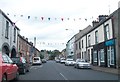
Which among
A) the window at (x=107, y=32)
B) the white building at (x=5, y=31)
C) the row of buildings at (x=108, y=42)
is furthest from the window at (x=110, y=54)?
the white building at (x=5, y=31)

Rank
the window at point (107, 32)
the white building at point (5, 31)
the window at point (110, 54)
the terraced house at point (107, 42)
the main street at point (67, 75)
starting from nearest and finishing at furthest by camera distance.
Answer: the main street at point (67, 75) → the terraced house at point (107, 42) → the white building at point (5, 31) → the window at point (110, 54) → the window at point (107, 32)

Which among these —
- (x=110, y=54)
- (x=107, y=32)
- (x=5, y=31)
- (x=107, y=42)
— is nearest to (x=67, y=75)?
(x=110, y=54)

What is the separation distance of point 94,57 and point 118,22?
14.1 m

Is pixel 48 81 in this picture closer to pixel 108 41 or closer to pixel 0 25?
pixel 0 25

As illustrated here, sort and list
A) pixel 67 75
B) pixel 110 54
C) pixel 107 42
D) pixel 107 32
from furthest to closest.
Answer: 1. pixel 107 32
2. pixel 107 42
3. pixel 110 54
4. pixel 67 75

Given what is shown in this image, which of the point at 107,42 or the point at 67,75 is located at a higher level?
the point at 107,42

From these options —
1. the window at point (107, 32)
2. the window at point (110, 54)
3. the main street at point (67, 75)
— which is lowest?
the main street at point (67, 75)

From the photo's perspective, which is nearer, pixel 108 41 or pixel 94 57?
pixel 108 41

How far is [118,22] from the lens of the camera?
30.0 m

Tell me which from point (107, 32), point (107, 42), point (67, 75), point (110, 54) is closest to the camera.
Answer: point (67, 75)

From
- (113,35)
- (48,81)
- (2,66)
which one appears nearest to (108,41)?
(113,35)

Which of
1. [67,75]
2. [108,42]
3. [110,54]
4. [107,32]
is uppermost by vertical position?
[107,32]

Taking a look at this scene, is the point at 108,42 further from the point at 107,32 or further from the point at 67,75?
the point at 67,75

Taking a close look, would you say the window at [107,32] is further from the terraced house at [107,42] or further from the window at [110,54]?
the window at [110,54]
